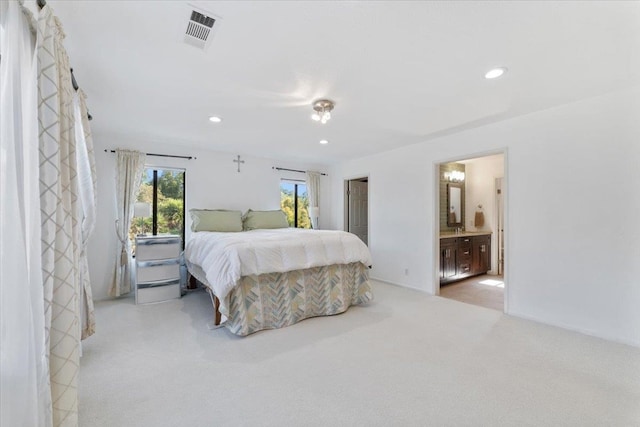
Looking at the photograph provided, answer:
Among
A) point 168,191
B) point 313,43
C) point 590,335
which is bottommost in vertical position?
point 590,335

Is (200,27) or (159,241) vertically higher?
(200,27)

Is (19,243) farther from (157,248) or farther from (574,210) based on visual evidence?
(574,210)

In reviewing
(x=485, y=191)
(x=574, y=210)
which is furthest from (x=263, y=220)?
(x=485, y=191)

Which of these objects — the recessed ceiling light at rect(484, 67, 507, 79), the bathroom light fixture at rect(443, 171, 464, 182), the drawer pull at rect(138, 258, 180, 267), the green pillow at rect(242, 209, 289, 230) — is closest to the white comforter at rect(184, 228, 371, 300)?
the drawer pull at rect(138, 258, 180, 267)

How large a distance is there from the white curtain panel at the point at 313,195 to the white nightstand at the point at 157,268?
2692 millimetres

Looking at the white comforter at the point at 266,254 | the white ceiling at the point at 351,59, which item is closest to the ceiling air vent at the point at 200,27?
the white ceiling at the point at 351,59

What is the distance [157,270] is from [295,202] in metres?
2.92

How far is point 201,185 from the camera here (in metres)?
4.66

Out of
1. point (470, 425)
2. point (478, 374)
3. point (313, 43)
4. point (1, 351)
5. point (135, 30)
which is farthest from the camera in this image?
point (478, 374)

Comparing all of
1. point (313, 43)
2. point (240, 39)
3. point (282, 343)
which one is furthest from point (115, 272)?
point (313, 43)

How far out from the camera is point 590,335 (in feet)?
8.66

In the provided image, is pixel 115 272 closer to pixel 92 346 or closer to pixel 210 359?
pixel 92 346

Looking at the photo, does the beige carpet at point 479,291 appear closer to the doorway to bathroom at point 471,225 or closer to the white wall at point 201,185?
the doorway to bathroom at point 471,225

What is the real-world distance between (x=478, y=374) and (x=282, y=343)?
5.29 ft
